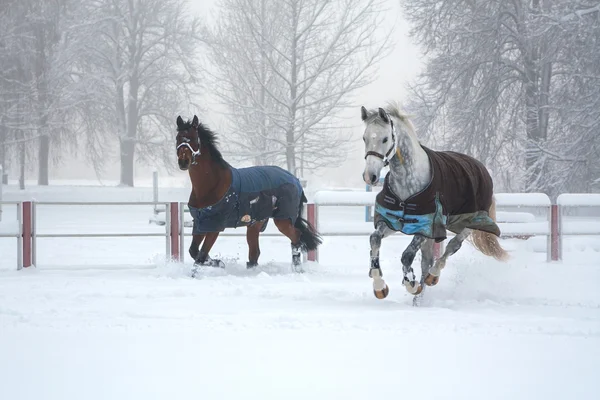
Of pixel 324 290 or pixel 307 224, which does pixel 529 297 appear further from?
pixel 307 224

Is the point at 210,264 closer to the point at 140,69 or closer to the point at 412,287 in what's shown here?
the point at 412,287

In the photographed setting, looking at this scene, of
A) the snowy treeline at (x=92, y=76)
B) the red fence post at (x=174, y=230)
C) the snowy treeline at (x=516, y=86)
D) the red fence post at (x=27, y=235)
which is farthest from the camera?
the snowy treeline at (x=92, y=76)

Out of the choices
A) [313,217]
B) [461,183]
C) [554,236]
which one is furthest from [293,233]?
[554,236]

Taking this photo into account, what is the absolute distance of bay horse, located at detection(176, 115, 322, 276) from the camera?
8477mm

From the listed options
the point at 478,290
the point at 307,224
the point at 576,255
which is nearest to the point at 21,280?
the point at 307,224

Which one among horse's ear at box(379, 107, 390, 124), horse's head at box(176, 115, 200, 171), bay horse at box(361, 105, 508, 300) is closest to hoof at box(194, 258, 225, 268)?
horse's head at box(176, 115, 200, 171)

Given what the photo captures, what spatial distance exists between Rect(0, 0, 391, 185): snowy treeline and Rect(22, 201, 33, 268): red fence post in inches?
493

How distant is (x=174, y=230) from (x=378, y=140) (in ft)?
16.4

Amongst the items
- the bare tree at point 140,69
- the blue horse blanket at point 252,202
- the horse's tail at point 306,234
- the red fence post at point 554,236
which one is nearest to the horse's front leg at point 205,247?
the blue horse blanket at point 252,202

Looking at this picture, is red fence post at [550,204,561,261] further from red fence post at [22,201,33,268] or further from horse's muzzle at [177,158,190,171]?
red fence post at [22,201,33,268]

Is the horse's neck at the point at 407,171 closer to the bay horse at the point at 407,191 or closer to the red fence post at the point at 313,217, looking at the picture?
the bay horse at the point at 407,191

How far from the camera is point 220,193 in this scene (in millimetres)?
8578

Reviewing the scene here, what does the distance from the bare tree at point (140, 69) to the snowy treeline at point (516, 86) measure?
12542mm

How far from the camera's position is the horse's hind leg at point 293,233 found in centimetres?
947
